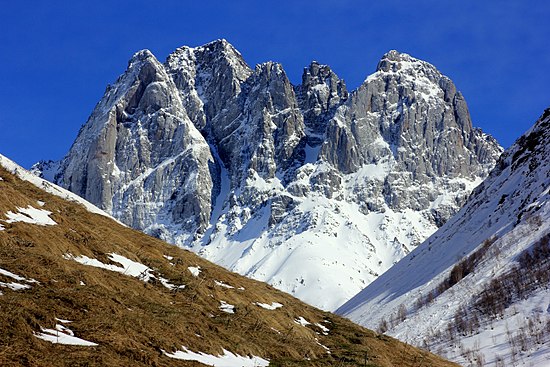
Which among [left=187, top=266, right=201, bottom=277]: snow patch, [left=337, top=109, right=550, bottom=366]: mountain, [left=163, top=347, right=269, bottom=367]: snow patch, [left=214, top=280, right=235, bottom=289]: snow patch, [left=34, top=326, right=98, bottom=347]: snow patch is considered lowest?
[left=34, top=326, right=98, bottom=347]: snow patch

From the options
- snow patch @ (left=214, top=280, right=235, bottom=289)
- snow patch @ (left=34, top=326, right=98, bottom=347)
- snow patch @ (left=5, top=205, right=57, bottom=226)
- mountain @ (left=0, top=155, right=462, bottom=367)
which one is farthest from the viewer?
snow patch @ (left=214, top=280, right=235, bottom=289)

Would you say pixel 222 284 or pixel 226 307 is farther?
pixel 222 284

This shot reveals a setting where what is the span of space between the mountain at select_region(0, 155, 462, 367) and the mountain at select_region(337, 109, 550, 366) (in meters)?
11.6

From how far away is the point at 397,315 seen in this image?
58875mm

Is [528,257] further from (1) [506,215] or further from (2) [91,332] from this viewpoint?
(2) [91,332]

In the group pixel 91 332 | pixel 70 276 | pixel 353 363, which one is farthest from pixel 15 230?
pixel 353 363

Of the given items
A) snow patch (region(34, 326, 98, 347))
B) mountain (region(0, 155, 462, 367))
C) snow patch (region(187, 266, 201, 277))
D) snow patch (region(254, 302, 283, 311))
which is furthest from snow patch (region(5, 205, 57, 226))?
snow patch (region(254, 302, 283, 311))

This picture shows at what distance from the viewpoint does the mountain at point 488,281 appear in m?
34.7

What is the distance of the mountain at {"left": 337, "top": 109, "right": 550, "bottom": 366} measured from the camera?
114 feet

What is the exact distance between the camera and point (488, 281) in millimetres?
47031

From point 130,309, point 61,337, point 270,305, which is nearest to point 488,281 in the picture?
point 270,305

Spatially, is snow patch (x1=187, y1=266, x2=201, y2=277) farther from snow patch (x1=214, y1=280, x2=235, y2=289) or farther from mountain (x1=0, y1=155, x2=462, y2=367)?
snow patch (x1=214, y1=280, x2=235, y2=289)

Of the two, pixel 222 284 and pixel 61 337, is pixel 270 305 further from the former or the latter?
pixel 61 337

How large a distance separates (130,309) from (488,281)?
3672 centimetres
